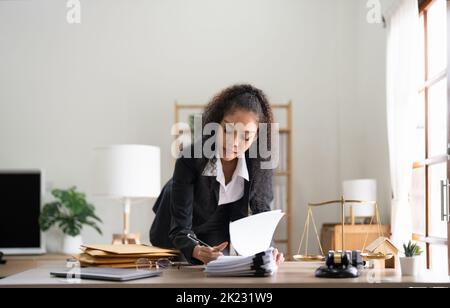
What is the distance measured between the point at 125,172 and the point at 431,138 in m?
2.03

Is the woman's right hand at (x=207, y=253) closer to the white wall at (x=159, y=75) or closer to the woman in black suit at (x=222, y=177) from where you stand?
the woman in black suit at (x=222, y=177)

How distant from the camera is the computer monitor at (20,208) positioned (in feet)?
15.9

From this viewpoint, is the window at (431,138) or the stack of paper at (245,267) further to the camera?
the window at (431,138)

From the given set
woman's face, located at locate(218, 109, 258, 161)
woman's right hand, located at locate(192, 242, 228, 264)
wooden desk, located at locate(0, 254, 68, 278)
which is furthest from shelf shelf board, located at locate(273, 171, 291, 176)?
woman's right hand, located at locate(192, 242, 228, 264)

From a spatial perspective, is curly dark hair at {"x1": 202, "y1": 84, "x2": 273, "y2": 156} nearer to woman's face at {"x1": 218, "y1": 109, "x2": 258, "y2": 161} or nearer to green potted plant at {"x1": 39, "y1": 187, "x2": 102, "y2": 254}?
woman's face at {"x1": 218, "y1": 109, "x2": 258, "y2": 161}

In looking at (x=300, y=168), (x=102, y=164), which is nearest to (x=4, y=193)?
(x=102, y=164)

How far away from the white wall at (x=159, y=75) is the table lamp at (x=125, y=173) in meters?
0.56

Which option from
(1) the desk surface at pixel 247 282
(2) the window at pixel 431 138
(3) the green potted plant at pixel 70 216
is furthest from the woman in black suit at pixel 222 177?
(3) the green potted plant at pixel 70 216

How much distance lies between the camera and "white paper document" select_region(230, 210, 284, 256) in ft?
6.31

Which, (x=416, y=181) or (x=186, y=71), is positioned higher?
(x=186, y=71)
